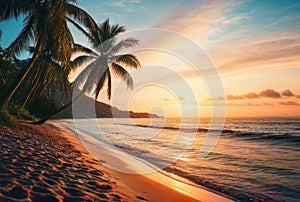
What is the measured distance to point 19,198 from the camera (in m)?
3.21

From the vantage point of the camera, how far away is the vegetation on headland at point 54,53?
40.0ft

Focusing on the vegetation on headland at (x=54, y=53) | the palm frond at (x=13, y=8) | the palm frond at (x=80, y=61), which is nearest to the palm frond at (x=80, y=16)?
the vegetation on headland at (x=54, y=53)

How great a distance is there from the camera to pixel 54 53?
527 inches

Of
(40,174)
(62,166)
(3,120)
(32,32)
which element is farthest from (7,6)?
(40,174)

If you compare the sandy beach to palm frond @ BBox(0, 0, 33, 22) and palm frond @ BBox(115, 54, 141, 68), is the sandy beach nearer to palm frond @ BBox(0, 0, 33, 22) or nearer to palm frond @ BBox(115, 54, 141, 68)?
palm frond @ BBox(0, 0, 33, 22)

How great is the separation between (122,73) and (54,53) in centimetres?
780

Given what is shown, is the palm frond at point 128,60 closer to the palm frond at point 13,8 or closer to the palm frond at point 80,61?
the palm frond at point 80,61

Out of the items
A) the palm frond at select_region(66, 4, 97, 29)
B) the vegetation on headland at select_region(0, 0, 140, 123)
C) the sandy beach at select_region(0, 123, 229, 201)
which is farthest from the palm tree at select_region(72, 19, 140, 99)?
the sandy beach at select_region(0, 123, 229, 201)

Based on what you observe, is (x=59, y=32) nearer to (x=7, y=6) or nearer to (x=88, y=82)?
(x=7, y=6)

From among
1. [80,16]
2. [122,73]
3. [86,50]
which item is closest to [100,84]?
[122,73]

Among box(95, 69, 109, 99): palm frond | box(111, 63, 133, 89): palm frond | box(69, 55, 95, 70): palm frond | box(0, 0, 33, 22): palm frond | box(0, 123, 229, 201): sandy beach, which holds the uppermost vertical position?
box(0, 0, 33, 22): palm frond

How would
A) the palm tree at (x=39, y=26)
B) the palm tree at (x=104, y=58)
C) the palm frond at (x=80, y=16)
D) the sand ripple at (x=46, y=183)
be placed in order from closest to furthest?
the sand ripple at (x=46, y=183) → the palm tree at (x=39, y=26) → the palm frond at (x=80, y=16) → the palm tree at (x=104, y=58)

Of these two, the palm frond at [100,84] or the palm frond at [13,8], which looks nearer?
the palm frond at [13,8]

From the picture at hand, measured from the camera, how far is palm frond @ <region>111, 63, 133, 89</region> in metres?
20.7
